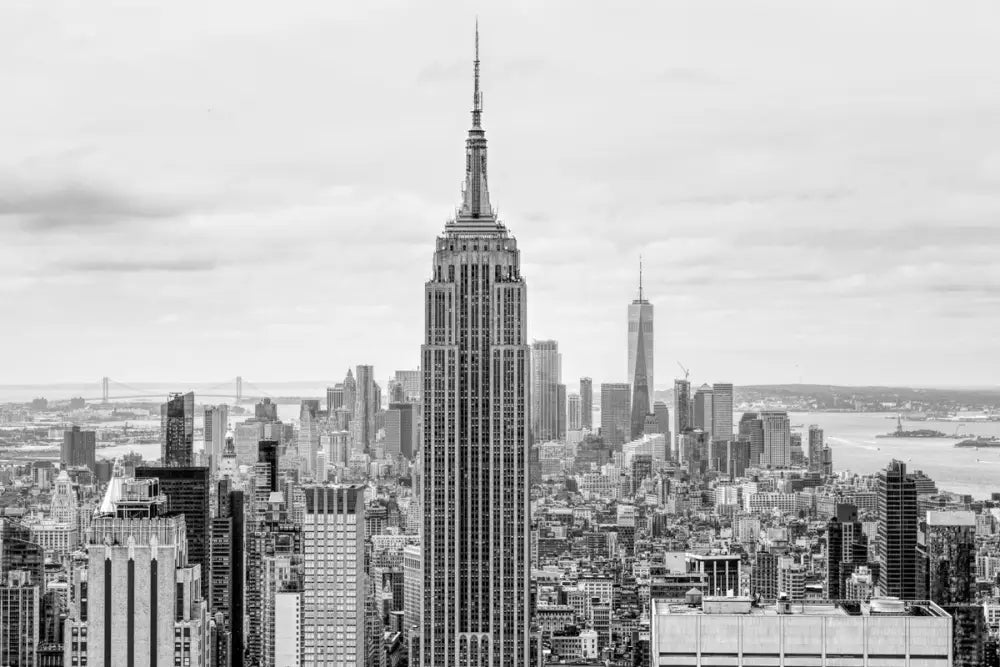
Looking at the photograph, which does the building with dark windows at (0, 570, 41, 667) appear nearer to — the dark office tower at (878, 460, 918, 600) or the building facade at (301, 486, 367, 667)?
the building facade at (301, 486, 367, 667)

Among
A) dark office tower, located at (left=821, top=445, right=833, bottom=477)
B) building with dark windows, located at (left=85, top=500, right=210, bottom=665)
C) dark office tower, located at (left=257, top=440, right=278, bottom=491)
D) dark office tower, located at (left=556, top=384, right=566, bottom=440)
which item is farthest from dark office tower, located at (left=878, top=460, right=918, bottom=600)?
building with dark windows, located at (left=85, top=500, right=210, bottom=665)

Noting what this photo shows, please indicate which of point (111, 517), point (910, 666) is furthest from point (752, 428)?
point (910, 666)

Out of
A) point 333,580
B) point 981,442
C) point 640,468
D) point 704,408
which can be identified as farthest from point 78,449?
point 640,468

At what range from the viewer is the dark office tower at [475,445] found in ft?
78.7

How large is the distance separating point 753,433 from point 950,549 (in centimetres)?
551

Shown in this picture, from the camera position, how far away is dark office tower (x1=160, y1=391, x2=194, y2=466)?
63.0ft

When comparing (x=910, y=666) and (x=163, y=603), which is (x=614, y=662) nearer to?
(x=163, y=603)

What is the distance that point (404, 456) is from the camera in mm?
24719

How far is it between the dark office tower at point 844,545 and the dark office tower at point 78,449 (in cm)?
935

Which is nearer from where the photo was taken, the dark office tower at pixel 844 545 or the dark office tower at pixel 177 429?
the dark office tower at pixel 177 429

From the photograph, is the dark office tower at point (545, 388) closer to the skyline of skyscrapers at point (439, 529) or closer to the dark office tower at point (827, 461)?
the skyline of skyscrapers at point (439, 529)

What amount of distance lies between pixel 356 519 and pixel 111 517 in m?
6.11

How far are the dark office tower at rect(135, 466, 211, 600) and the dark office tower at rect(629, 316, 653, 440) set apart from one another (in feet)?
20.2

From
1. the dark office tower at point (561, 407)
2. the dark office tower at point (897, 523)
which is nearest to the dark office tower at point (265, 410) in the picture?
the dark office tower at point (561, 407)
